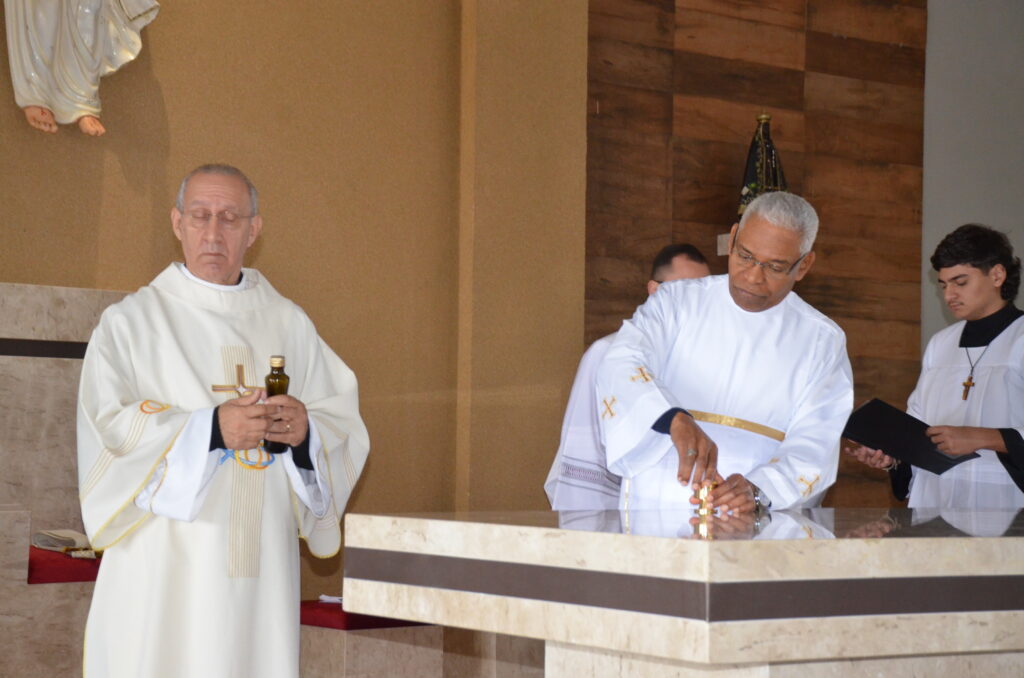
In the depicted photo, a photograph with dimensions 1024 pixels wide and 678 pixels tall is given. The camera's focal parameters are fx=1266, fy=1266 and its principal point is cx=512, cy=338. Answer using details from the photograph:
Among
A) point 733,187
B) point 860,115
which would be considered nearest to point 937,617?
point 733,187

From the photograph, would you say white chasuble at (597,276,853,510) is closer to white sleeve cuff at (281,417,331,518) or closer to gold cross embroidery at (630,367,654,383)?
gold cross embroidery at (630,367,654,383)

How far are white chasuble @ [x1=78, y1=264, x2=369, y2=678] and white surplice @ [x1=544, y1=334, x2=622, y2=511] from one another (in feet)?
4.53

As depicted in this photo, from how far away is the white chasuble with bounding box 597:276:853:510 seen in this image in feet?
11.1

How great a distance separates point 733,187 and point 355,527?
460 cm

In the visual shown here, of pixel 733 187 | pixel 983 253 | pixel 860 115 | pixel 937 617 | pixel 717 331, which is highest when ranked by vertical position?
pixel 860 115

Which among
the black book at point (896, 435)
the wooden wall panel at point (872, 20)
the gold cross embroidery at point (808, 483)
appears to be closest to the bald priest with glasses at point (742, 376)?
the gold cross embroidery at point (808, 483)

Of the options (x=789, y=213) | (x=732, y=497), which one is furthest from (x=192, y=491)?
(x=789, y=213)

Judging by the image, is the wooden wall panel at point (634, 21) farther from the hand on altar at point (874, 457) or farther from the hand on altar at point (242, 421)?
the hand on altar at point (242, 421)

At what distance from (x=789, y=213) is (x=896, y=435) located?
1.27 metres

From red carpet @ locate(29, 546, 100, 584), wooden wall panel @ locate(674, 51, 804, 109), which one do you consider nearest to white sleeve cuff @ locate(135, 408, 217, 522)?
red carpet @ locate(29, 546, 100, 584)

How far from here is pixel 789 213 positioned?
3.50 meters

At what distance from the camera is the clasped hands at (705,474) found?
290cm

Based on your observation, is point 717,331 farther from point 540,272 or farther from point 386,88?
point 386,88

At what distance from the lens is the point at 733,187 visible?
6902 mm
